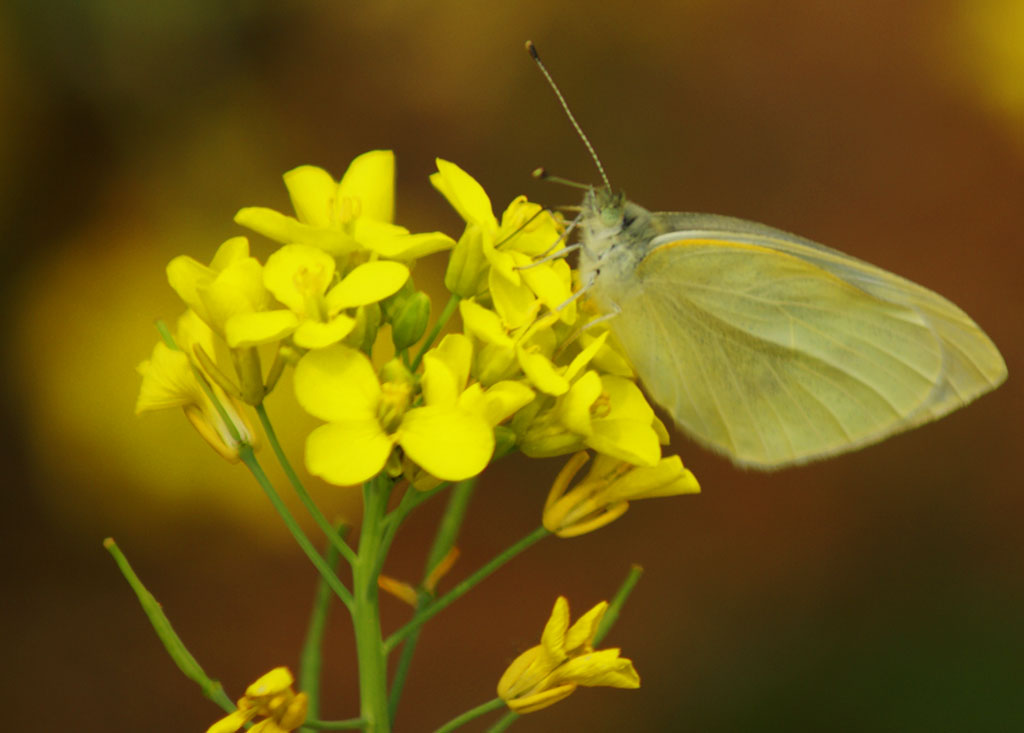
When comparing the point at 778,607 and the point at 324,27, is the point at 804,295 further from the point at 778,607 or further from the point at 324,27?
the point at 324,27

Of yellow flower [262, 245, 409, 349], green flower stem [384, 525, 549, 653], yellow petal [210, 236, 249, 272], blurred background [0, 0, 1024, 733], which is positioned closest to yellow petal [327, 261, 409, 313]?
yellow flower [262, 245, 409, 349]

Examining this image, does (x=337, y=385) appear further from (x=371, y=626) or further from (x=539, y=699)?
(x=539, y=699)

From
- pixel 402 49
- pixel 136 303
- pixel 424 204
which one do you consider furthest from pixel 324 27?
pixel 136 303

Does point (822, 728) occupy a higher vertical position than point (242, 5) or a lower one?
lower

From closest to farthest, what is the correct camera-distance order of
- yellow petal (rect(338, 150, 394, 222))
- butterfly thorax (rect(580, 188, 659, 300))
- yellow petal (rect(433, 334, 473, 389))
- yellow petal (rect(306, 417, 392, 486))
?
yellow petal (rect(306, 417, 392, 486)) < yellow petal (rect(433, 334, 473, 389)) < yellow petal (rect(338, 150, 394, 222)) < butterfly thorax (rect(580, 188, 659, 300))

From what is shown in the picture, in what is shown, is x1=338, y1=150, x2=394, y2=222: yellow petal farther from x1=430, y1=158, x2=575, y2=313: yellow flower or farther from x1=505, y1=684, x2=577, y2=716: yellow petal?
x1=505, y1=684, x2=577, y2=716: yellow petal
